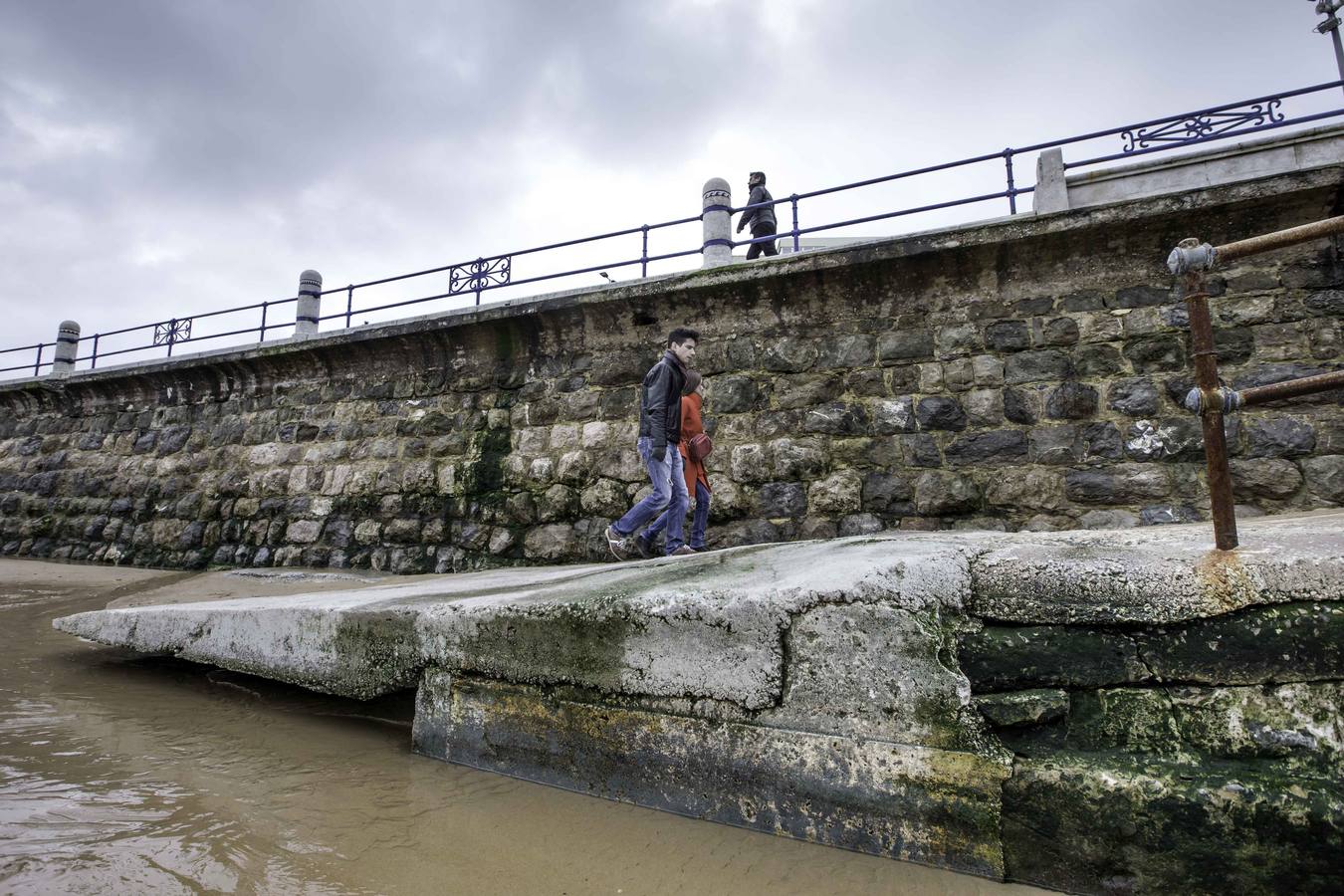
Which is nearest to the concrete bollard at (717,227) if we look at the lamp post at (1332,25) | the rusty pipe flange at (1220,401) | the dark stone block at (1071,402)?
the dark stone block at (1071,402)

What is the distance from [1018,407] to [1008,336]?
0.55m

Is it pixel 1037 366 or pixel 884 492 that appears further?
pixel 884 492

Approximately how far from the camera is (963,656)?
171 cm

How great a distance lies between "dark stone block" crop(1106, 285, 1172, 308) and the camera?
4.76 m

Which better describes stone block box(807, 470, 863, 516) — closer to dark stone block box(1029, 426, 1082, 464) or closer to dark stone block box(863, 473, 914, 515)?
dark stone block box(863, 473, 914, 515)

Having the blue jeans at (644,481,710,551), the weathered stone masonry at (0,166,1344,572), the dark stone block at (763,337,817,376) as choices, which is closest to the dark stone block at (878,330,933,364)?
the weathered stone masonry at (0,166,1344,572)

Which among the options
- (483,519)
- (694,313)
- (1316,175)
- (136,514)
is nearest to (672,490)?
(694,313)

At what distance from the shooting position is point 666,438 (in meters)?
4.51

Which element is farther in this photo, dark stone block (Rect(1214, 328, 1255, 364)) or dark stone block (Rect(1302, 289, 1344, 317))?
dark stone block (Rect(1214, 328, 1255, 364))

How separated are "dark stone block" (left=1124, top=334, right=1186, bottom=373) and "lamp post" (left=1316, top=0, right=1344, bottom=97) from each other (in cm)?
596

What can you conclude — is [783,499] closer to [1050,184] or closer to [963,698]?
[1050,184]

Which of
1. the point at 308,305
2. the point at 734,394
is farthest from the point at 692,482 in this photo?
the point at 308,305

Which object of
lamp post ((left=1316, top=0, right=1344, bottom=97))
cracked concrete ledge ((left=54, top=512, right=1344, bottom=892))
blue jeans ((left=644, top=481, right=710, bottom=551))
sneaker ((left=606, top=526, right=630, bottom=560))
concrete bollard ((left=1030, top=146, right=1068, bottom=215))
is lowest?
cracked concrete ledge ((left=54, top=512, right=1344, bottom=892))

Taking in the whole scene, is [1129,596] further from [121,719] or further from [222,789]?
[121,719]
